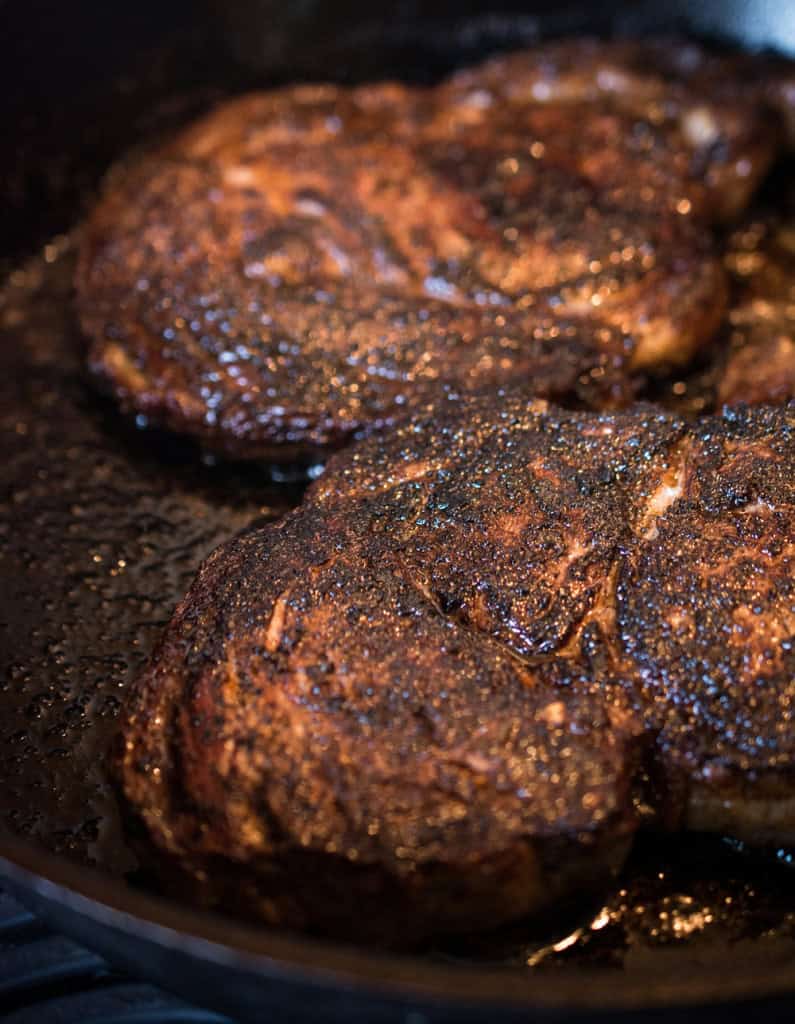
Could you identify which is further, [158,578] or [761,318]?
[761,318]

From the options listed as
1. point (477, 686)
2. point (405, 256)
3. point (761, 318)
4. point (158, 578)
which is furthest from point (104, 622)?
point (761, 318)

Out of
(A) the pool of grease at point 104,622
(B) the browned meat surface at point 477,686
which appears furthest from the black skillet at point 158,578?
(B) the browned meat surface at point 477,686

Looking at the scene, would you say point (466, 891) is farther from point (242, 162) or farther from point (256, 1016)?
point (242, 162)

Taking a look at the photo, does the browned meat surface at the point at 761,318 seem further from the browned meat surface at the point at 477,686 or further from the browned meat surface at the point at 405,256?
the browned meat surface at the point at 477,686

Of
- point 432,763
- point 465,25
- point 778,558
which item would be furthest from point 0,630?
point 465,25

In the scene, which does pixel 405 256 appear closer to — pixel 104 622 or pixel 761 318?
pixel 761 318

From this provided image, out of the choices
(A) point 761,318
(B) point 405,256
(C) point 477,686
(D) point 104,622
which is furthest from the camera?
(A) point 761,318
